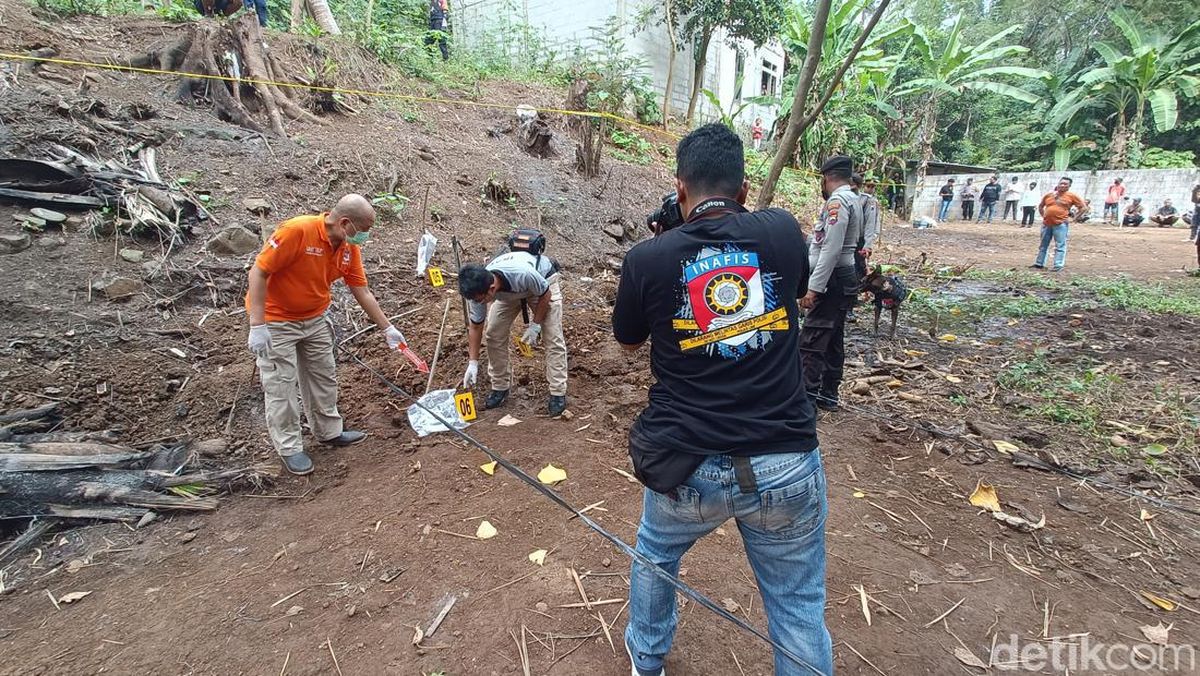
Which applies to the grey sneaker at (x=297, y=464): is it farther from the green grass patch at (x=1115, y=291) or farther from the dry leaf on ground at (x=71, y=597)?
the green grass patch at (x=1115, y=291)

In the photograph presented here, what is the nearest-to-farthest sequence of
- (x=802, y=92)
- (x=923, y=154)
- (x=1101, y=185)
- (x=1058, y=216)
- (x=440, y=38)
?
(x=802, y=92)
(x=1058, y=216)
(x=440, y=38)
(x=1101, y=185)
(x=923, y=154)

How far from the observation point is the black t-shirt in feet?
5.09

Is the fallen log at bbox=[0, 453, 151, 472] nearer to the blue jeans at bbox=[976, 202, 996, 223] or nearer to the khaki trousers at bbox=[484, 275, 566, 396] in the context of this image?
the khaki trousers at bbox=[484, 275, 566, 396]

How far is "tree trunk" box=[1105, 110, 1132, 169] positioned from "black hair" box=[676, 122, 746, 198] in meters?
26.6

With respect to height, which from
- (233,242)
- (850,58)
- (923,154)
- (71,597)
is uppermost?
(923,154)

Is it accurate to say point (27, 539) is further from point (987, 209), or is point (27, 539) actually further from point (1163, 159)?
point (1163, 159)

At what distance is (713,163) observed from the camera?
63.8 inches

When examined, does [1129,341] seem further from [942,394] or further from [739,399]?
[739,399]

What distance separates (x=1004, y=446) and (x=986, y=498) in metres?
0.74

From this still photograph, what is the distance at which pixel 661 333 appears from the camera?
1.67m

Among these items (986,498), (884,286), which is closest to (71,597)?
(986,498)

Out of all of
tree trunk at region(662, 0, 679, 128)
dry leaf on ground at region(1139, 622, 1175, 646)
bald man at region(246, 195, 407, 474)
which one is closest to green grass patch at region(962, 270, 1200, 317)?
dry leaf on ground at region(1139, 622, 1175, 646)

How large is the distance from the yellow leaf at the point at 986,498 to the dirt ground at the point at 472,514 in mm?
80

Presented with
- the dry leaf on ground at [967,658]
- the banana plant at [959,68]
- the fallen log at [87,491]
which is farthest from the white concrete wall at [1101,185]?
the fallen log at [87,491]
